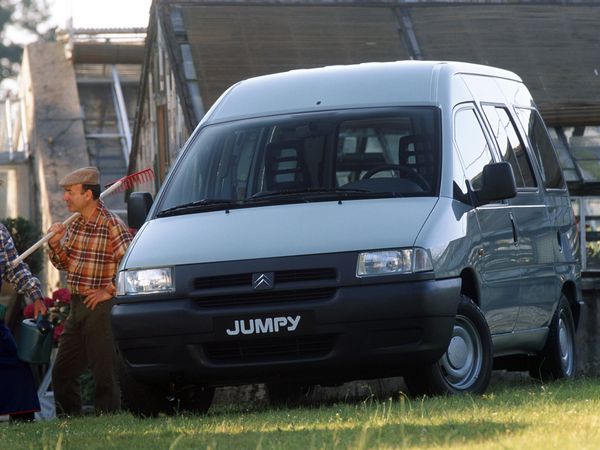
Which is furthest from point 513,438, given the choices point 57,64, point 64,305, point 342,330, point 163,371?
point 57,64

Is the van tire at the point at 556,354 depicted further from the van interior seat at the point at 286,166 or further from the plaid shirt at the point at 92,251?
the plaid shirt at the point at 92,251

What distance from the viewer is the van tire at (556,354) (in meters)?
11.5

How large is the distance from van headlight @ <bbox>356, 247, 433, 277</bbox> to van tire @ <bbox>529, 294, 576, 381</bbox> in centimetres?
277

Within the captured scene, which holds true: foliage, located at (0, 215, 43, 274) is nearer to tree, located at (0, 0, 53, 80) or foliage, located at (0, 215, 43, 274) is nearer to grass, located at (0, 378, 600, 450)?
grass, located at (0, 378, 600, 450)

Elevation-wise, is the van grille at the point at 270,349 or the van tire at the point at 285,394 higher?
the van grille at the point at 270,349

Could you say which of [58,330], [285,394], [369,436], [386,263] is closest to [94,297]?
[285,394]

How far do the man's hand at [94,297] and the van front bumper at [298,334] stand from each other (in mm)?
2505

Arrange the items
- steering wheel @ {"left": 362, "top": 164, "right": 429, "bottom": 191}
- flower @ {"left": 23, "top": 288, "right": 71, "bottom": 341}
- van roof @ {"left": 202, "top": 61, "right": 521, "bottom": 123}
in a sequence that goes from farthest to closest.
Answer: flower @ {"left": 23, "top": 288, "right": 71, "bottom": 341}
van roof @ {"left": 202, "top": 61, "right": 521, "bottom": 123}
steering wheel @ {"left": 362, "top": 164, "right": 429, "bottom": 191}

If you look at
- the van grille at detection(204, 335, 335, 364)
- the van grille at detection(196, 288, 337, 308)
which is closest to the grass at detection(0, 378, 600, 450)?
the van grille at detection(204, 335, 335, 364)

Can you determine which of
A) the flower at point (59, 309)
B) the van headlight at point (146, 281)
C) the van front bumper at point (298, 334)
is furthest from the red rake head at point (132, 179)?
the flower at point (59, 309)

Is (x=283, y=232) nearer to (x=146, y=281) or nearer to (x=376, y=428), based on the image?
(x=146, y=281)

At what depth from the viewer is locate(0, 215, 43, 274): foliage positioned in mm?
25141

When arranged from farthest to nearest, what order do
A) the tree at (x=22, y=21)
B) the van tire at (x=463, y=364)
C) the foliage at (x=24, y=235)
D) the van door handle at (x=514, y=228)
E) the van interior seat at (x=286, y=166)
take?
the tree at (x=22, y=21) < the foliage at (x=24, y=235) < the van door handle at (x=514, y=228) < the van interior seat at (x=286, y=166) < the van tire at (x=463, y=364)

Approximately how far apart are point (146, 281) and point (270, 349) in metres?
0.82
